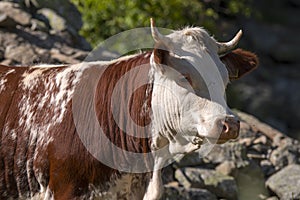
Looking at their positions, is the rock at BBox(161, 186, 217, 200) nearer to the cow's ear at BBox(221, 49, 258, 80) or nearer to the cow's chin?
the cow's ear at BBox(221, 49, 258, 80)

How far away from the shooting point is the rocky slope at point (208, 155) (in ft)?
29.2

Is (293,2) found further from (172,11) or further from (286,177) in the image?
(286,177)

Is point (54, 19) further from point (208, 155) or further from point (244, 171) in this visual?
point (244, 171)

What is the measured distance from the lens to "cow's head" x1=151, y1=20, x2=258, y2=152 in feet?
17.6

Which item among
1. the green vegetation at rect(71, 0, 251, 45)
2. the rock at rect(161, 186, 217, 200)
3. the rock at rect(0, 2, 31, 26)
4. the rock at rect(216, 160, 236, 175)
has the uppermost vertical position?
the rock at rect(0, 2, 31, 26)

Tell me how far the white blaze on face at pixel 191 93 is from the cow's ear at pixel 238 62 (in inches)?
13.1

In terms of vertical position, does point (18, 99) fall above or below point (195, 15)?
above

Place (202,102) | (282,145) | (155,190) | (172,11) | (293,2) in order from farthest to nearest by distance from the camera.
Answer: (293,2) < (172,11) < (282,145) < (155,190) < (202,102)

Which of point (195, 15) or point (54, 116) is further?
point (195, 15)

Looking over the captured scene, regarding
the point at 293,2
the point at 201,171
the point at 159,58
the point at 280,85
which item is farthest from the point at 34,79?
the point at 293,2

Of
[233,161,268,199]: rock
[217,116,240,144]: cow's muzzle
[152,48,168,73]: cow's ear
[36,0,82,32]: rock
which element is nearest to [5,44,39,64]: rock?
[36,0,82,32]: rock

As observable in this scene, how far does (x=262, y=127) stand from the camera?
35.3 ft

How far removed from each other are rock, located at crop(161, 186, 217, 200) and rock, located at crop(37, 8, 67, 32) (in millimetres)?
4258

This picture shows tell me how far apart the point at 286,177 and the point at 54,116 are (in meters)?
4.04
